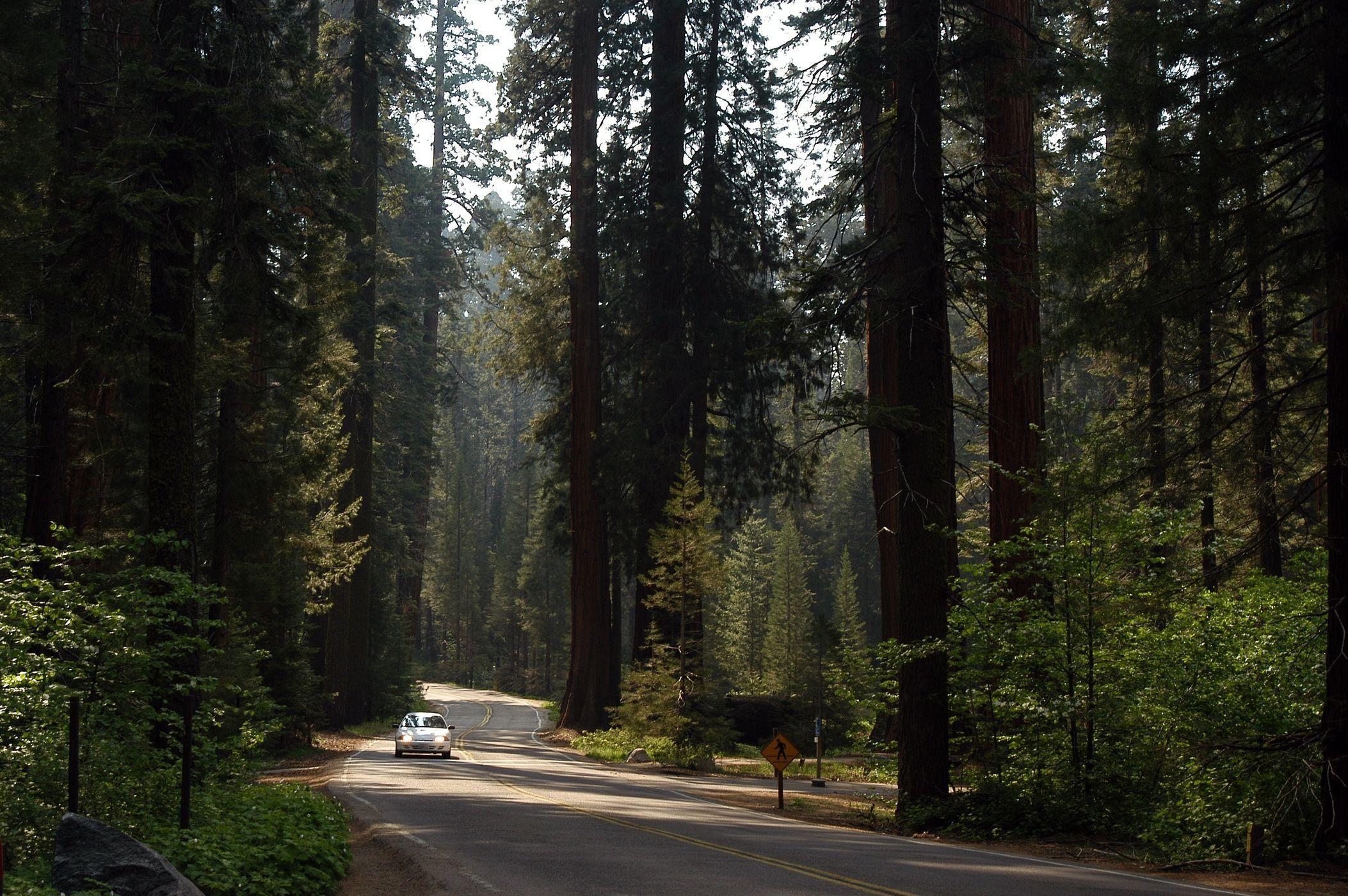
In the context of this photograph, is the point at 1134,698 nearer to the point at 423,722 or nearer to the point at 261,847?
the point at 261,847

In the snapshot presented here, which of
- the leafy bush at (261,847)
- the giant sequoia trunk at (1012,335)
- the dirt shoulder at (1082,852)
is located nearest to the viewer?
the leafy bush at (261,847)

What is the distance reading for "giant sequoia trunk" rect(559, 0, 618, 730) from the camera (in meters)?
31.0

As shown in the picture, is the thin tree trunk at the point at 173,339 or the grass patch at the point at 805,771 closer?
the thin tree trunk at the point at 173,339

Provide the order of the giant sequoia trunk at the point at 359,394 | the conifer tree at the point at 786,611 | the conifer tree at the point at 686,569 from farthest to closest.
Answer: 1. the conifer tree at the point at 786,611
2. the giant sequoia trunk at the point at 359,394
3. the conifer tree at the point at 686,569

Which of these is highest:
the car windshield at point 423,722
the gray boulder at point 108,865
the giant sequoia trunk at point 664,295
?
the giant sequoia trunk at point 664,295

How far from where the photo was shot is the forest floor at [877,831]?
31.2ft

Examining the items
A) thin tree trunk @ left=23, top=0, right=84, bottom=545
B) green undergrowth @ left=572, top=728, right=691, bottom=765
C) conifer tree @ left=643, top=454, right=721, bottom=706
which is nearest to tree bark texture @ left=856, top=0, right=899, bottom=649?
conifer tree @ left=643, top=454, right=721, bottom=706

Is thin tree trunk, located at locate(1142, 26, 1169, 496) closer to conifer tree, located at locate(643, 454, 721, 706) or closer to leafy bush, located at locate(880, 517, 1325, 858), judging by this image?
leafy bush, located at locate(880, 517, 1325, 858)

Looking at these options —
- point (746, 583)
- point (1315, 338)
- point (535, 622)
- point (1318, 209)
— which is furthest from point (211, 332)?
point (535, 622)

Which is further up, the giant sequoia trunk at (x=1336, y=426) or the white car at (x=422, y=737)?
the giant sequoia trunk at (x=1336, y=426)

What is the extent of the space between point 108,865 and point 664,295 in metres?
24.3

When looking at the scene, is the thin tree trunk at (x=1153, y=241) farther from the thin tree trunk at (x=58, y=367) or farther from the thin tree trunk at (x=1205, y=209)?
the thin tree trunk at (x=58, y=367)

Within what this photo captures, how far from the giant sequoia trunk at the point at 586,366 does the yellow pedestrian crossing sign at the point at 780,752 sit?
47.4 ft

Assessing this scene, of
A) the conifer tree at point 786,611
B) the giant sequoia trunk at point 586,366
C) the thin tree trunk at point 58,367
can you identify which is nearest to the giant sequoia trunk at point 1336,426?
the thin tree trunk at point 58,367
